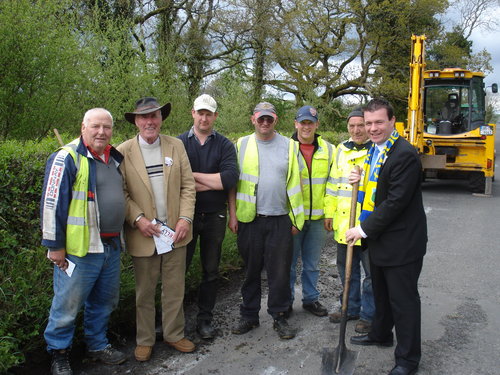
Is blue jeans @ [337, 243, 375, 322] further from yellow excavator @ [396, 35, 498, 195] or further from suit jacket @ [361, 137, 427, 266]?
yellow excavator @ [396, 35, 498, 195]

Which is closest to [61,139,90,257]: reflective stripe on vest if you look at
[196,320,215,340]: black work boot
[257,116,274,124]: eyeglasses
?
[196,320,215,340]: black work boot

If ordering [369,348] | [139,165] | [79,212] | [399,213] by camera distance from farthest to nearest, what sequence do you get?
[369,348], [139,165], [399,213], [79,212]

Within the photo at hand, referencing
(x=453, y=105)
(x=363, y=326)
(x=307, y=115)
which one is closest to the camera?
(x=363, y=326)

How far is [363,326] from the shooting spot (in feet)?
13.4

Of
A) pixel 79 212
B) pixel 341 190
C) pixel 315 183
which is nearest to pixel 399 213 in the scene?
pixel 341 190

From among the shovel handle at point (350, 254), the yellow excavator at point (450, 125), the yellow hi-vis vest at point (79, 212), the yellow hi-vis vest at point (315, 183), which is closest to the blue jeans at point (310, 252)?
the yellow hi-vis vest at point (315, 183)

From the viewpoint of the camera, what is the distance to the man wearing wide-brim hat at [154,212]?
11.5ft

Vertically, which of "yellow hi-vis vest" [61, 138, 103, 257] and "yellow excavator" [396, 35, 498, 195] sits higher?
"yellow excavator" [396, 35, 498, 195]

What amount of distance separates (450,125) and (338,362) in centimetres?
1100

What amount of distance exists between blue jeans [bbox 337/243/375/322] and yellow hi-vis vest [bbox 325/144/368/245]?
175 mm

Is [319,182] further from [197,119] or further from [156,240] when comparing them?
[156,240]

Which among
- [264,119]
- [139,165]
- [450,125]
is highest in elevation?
[450,125]

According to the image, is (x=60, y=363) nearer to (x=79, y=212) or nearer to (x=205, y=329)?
(x=79, y=212)

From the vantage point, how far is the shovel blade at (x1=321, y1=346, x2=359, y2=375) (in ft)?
10.8
